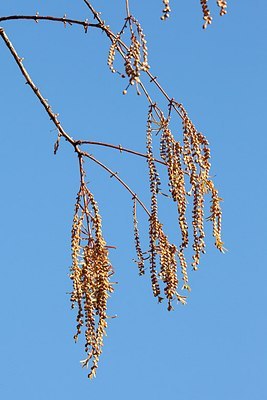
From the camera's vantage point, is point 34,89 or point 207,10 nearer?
point 207,10

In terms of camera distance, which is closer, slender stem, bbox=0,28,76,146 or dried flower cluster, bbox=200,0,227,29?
dried flower cluster, bbox=200,0,227,29

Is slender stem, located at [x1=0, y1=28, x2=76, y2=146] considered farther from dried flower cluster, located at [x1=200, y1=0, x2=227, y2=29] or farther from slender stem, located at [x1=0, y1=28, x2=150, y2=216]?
dried flower cluster, located at [x1=200, y1=0, x2=227, y2=29]

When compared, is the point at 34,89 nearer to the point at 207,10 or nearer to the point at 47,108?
the point at 47,108

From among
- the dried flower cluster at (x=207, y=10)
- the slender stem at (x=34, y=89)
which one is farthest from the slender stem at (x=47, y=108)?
the dried flower cluster at (x=207, y=10)

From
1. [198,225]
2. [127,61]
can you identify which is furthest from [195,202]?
[127,61]

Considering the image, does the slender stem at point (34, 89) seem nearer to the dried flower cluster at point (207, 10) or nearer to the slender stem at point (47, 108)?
the slender stem at point (47, 108)

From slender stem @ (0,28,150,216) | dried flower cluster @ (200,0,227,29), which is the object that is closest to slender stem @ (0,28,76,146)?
slender stem @ (0,28,150,216)

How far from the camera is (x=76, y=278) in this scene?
2.98 m

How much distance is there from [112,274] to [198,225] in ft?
1.20

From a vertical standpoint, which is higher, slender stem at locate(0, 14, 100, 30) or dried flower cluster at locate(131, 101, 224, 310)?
slender stem at locate(0, 14, 100, 30)

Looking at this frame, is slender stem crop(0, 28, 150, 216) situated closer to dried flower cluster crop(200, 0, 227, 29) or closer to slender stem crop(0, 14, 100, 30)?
slender stem crop(0, 14, 100, 30)

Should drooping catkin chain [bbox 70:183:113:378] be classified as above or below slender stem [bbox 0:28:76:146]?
below

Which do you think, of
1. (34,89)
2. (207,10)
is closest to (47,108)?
(34,89)

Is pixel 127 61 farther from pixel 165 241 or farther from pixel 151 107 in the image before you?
pixel 165 241
